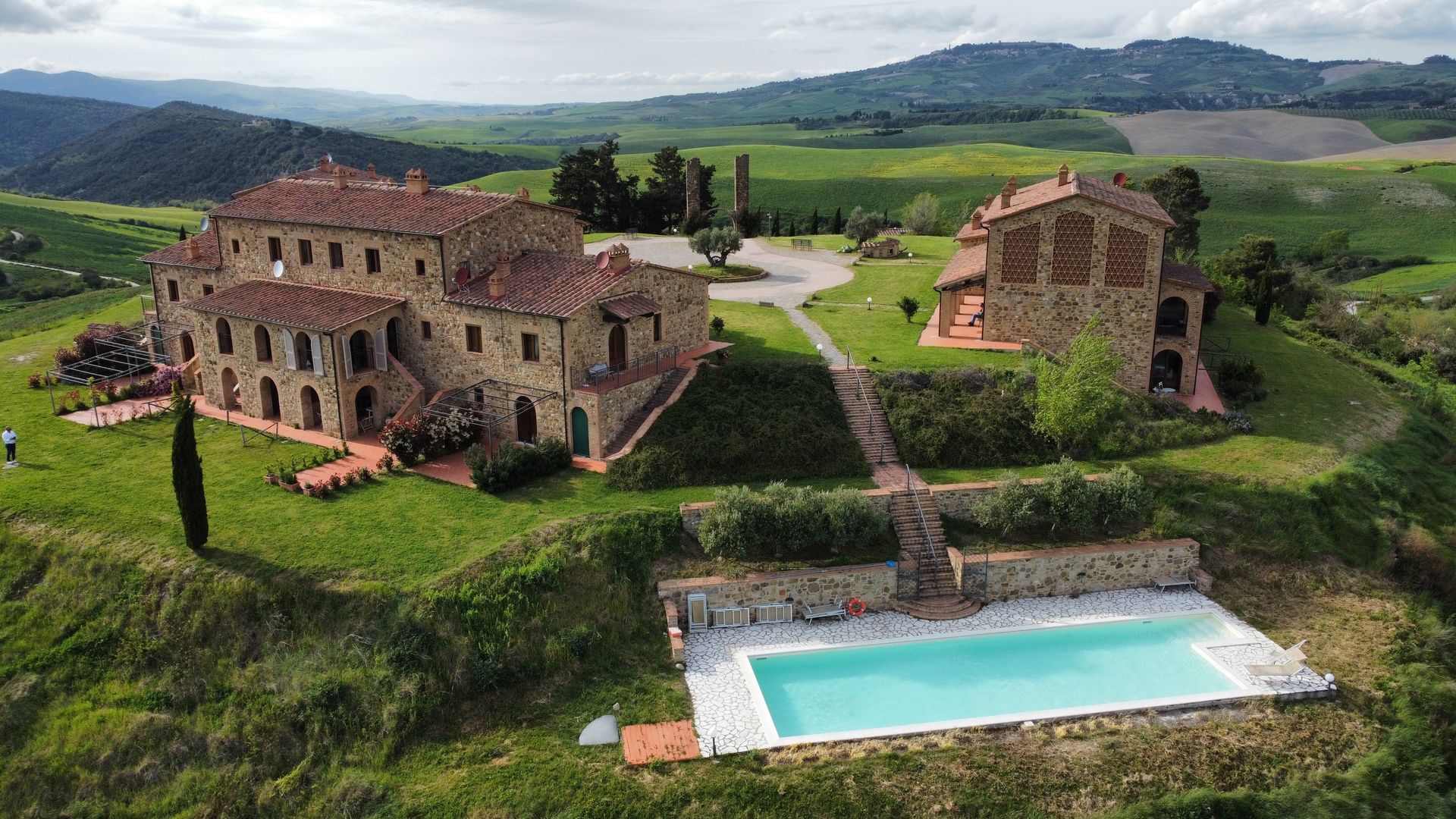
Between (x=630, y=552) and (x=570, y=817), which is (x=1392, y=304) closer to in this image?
(x=630, y=552)

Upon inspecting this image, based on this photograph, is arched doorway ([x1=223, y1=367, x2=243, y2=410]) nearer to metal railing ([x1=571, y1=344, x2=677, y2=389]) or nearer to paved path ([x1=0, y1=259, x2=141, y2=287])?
metal railing ([x1=571, y1=344, x2=677, y2=389])

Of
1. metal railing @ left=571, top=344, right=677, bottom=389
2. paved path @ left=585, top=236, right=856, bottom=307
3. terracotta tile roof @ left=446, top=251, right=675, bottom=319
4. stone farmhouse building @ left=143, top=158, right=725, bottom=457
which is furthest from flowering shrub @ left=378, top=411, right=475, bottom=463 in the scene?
paved path @ left=585, top=236, right=856, bottom=307

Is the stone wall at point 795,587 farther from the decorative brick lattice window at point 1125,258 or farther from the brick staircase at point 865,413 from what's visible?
the decorative brick lattice window at point 1125,258

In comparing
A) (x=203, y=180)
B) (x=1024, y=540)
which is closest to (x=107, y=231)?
(x=203, y=180)

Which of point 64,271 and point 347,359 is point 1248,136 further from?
point 64,271

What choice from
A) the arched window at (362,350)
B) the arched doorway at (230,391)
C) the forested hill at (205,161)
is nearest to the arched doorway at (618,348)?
the arched window at (362,350)

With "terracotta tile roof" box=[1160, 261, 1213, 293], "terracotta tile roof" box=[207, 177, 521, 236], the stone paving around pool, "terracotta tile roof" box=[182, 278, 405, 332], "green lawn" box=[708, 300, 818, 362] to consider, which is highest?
"terracotta tile roof" box=[207, 177, 521, 236]
